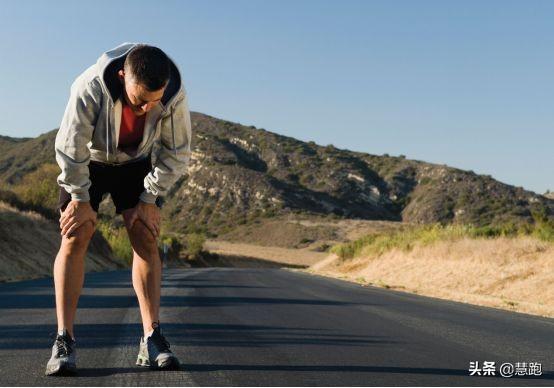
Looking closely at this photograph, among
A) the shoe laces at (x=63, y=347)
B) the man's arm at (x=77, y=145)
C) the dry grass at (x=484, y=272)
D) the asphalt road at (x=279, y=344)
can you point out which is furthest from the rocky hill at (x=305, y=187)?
the shoe laces at (x=63, y=347)

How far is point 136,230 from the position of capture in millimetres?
4977

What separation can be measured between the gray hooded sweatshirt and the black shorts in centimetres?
6

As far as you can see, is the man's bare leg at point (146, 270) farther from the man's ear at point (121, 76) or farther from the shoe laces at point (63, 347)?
the man's ear at point (121, 76)

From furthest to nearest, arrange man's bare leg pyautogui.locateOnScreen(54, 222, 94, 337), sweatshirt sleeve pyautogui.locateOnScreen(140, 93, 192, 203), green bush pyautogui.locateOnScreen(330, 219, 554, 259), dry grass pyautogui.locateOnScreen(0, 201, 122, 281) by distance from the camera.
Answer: dry grass pyautogui.locateOnScreen(0, 201, 122, 281), green bush pyautogui.locateOnScreen(330, 219, 554, 259), sweatshirt sleeve pyautogui.locateOnScreen(140, 93, 192, 203), man's bare leg pyautogui.locateOnScreen(54, 222, 94, 337)

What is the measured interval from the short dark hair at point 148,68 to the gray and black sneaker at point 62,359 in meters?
1.64

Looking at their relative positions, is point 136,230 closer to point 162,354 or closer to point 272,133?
point 162,354

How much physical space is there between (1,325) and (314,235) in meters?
71.6

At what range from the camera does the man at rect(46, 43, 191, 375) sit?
4.38 metres

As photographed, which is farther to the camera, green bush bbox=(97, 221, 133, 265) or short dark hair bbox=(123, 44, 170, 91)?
green bush bbox=(97, 221, 133, 265)

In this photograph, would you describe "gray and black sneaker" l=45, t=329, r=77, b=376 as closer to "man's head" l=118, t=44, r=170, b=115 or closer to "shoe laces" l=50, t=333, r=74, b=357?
"shoe laces" l=50, t=333, r=74, b=357

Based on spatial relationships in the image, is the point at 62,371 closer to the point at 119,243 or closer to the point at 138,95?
the point at 138,95

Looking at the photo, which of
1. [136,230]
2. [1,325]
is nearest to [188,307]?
[1,325]

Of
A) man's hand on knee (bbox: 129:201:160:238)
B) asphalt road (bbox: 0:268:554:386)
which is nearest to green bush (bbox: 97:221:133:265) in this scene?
asphalt road (bbox: 0:268:554:386)

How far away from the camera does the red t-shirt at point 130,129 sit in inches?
179
